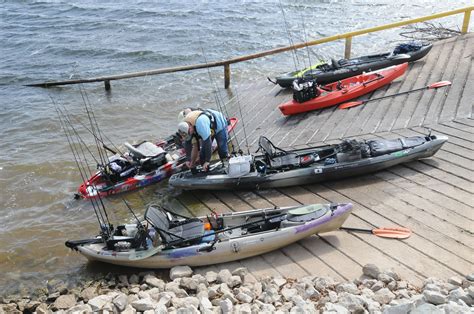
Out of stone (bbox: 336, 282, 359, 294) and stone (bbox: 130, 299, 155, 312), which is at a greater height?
stone (bbox: 130, 299, 155, 312)

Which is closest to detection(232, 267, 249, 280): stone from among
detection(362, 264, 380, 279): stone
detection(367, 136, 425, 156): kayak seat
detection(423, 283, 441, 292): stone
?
detection(362, 264, 380, 279): stone

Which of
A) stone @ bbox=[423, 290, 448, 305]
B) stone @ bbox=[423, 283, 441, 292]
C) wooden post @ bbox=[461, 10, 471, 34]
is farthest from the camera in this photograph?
wooden post @ bbox=[461, 10, 471, 34]

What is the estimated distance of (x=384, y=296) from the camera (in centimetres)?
571

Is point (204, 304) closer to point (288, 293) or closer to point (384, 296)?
point (288, 293)

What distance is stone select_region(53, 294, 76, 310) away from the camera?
23.0ft

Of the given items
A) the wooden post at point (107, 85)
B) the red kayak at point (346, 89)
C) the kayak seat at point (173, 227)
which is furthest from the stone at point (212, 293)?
the wooden post at point (107, 85)

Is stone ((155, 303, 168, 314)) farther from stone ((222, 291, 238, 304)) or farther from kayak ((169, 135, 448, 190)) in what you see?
kayak ((169, 135, 448, 190))

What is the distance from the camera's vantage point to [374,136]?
10.1 meters

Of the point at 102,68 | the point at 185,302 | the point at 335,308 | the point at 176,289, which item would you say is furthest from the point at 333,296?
the point at 102,68

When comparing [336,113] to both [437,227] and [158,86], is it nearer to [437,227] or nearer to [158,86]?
[437,227]

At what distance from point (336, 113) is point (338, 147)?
278cm

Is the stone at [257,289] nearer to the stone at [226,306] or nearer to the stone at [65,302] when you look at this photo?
the stone at [226,306]

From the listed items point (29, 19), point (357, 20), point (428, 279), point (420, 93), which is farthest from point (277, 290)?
point (29, 19)

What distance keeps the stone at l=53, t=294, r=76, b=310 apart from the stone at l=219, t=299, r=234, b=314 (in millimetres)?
2629
